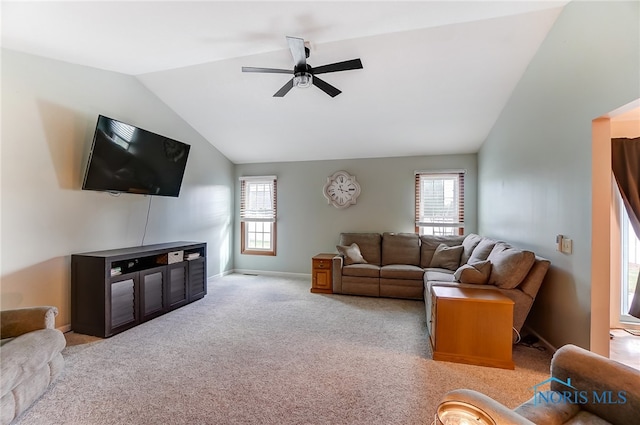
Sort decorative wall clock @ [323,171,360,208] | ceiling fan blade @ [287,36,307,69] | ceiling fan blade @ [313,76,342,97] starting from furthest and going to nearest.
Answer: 1. decorative wall clock @ [323,171,360,208]
2. ceiling fan blade @ [313,76,342,97]
3. ceiling fan blade @ [287,36,307,69]

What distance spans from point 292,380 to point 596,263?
249cm

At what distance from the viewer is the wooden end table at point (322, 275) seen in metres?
4.65

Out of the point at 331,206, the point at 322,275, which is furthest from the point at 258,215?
the point at 322,275

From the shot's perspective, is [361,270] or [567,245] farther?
[361,270]

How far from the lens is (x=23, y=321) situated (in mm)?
2092

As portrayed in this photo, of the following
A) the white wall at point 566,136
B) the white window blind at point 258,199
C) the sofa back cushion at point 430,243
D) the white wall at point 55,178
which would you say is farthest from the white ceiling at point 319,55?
the sofa back cushion at point 430,243

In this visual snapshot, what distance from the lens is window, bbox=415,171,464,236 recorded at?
5113 mm

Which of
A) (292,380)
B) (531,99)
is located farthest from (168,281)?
(531,99)

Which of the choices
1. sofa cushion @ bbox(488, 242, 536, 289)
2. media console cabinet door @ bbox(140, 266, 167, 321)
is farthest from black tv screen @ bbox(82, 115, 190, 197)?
sofa cushion @ bbox(488, 242, 536, 289)

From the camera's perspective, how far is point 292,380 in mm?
2178

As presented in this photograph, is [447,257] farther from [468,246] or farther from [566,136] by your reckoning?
[566,136]

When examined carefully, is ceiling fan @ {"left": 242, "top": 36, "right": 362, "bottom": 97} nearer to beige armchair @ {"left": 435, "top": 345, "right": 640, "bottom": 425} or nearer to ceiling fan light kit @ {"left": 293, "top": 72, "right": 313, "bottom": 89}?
ceiling fan light kit @ {"left": 293, "top": 72, "right": 313, "bottom": 89}

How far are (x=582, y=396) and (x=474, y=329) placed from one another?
1.25m

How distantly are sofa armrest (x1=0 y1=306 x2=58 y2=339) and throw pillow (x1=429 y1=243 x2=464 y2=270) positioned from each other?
460 centimetres
